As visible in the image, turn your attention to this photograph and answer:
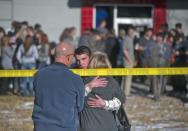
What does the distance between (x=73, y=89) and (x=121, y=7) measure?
47.1 feet

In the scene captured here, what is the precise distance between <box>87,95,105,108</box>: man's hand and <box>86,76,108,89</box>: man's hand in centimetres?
15

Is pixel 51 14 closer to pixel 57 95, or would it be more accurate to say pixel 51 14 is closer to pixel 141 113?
pixel 141 113

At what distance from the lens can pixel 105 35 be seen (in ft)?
52.0

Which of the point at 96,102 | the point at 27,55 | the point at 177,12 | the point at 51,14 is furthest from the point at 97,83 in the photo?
the point at 177,12

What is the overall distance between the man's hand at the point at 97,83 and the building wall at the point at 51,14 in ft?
42.1

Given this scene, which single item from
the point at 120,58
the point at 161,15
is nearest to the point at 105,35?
the point at 120,58

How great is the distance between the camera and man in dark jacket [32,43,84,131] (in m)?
5.73

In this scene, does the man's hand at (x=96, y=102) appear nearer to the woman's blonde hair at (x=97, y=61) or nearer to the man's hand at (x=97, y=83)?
the man's hand at (x=97, y=83)

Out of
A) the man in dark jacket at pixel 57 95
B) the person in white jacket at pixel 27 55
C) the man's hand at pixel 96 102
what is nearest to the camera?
the man in dark jacket at pixel 57 95

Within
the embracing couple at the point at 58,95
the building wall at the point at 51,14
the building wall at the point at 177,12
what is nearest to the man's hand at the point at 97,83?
the embracing couple at the point at 58,95

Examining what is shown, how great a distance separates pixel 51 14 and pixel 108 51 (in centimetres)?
416

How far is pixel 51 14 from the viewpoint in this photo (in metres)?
19.3

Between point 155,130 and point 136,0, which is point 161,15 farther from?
point 155,130

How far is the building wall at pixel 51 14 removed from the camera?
19156 millimetres
